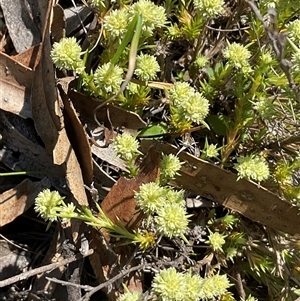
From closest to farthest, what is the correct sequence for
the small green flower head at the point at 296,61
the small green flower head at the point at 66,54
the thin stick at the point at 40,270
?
the small green flower head at the point at 296,61
the small green flower head at the point at 66,54
the thin stick at the point at 40,270

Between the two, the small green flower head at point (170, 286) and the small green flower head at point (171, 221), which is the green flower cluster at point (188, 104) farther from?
the small green flower head at point (170, 286)

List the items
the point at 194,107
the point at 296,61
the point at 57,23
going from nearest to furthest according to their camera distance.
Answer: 1. the point at 296,61
2. the point at 194,107
3. the point at 57,23

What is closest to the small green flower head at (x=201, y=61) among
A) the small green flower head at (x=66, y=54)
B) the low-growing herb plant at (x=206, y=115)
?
the low-growing herb plant at (x=206, y=115)

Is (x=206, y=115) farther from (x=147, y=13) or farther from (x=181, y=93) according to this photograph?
(x=147, y=13)

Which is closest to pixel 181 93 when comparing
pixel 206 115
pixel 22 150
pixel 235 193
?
pixel 206 115

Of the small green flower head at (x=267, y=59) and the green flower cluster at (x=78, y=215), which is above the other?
the small green flower head at (x=267, y=59)

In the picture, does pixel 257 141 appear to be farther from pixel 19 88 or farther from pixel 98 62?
pixel 19 88

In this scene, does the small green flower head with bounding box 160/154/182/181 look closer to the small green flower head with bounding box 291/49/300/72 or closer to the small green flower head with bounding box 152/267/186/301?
the small green flower head with bounding box 152/267/186/301

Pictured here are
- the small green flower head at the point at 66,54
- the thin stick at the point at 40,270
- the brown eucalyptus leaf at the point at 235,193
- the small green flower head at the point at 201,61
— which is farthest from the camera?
the small green flower head at the point at 201,61
